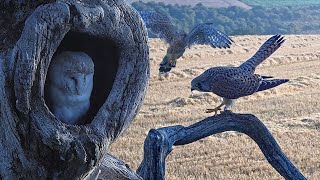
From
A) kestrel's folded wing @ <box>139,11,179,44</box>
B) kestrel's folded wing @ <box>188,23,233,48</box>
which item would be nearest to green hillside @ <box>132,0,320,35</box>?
kestrel's folded wing @ <box>188,23,233,48</box>

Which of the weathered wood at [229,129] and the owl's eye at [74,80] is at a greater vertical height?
the owl's eye at [74,80]

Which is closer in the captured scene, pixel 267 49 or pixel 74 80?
pixel 74 80

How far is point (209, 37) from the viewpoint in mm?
5883

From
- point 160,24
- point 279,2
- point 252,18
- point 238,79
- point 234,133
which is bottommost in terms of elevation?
point 252,18

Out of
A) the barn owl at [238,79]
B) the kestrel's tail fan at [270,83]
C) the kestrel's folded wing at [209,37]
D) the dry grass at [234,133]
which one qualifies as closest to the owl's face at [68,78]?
the barn owl at [238,79]

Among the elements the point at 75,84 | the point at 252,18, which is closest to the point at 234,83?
the point at 75,84

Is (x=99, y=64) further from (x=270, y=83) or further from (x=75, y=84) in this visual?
(x=270, y=83)

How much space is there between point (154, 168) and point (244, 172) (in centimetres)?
542

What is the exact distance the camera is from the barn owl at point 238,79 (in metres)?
3.71

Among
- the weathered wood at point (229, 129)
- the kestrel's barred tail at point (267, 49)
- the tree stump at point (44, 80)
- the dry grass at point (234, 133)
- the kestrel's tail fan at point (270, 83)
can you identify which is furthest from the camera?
the dry grass at point (234, 133)

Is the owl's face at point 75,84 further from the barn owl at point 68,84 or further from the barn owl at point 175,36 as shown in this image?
the barn owl at point 175,36

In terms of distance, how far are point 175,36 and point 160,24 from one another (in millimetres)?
467

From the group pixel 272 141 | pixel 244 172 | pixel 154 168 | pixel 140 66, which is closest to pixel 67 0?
pixel 140 66

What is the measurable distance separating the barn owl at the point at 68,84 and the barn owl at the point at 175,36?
3.63m
